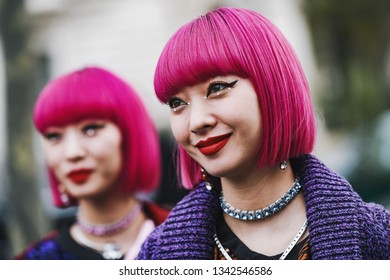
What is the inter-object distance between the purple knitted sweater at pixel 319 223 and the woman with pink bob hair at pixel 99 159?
430 millimetres

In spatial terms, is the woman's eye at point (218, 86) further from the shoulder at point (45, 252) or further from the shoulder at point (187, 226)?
the shoulder at point (45, 252)

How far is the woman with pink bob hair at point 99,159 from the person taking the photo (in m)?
1.81

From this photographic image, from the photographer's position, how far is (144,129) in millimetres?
1883

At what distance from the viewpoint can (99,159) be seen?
1.82m

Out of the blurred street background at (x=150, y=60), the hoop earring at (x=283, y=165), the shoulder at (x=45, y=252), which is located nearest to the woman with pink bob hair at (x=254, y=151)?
the hoop earring at (x=283, y=165)

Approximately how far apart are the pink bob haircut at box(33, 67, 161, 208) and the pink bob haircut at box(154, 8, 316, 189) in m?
0.51

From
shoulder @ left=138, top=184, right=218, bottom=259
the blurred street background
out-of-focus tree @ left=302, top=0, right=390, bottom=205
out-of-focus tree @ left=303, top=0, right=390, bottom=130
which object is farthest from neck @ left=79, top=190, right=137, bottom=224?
out-of-focus tree @ left=303, top=0, right=390, bottom=130

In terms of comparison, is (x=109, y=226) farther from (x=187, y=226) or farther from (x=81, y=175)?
(x=187, y=226)

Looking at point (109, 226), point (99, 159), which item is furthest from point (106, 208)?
point (99, 159)

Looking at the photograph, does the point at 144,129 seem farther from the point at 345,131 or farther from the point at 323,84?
the point at 323,84

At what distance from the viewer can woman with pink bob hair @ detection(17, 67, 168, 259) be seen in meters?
1.81

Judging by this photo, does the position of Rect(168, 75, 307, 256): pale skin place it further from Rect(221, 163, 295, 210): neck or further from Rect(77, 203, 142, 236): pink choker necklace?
Rect(77, 203, 142, 236): pink choker necklace

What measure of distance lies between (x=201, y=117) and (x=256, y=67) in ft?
0.51
